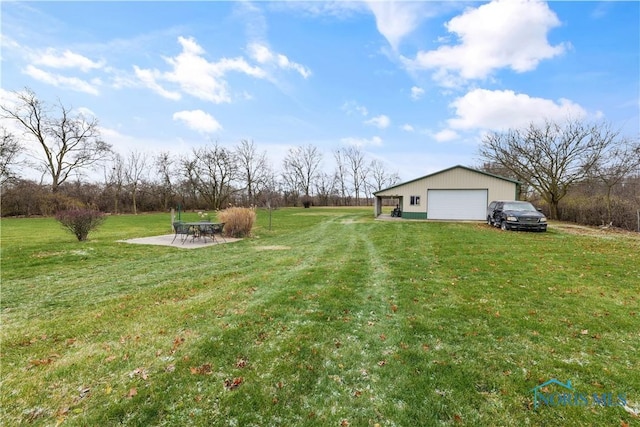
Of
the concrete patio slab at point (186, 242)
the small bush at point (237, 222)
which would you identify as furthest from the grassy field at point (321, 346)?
the small bush at point (237, 222)

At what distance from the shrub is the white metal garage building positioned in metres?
19.2

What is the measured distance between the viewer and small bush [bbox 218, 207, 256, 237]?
45.4 ft

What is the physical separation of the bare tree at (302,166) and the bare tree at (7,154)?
37.7 m

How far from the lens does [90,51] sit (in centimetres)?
1082

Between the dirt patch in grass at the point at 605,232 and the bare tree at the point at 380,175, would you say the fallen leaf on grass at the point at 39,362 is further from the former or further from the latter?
the bare tree at the point at 380,175

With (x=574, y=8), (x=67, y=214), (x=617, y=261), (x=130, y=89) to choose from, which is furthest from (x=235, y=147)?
(x=617, y=261)

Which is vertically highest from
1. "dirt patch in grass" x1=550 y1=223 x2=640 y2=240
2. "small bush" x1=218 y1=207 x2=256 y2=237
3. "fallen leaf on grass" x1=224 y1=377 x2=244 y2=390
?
"small bush" x1=218 y1=207 x2=256 y2=237

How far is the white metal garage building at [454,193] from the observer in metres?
20.8

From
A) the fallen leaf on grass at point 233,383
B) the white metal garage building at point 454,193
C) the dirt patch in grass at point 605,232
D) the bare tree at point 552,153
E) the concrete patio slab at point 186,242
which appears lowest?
the fallen leaf on grass at point 233,383

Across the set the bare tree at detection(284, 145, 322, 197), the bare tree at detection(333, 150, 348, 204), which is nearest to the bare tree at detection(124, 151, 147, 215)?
the bare tree at detection(284, 145, 322, 197)

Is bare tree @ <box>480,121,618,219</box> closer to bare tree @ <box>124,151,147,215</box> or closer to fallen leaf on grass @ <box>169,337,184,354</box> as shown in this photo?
fallen leaf on grass @ <box>169,337,184,354</box>

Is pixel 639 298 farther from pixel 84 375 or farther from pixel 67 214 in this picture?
pixel 67 214


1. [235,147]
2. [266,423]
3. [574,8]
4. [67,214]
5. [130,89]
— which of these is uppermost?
[235,147]

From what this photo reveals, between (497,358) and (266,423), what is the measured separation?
2440mm
